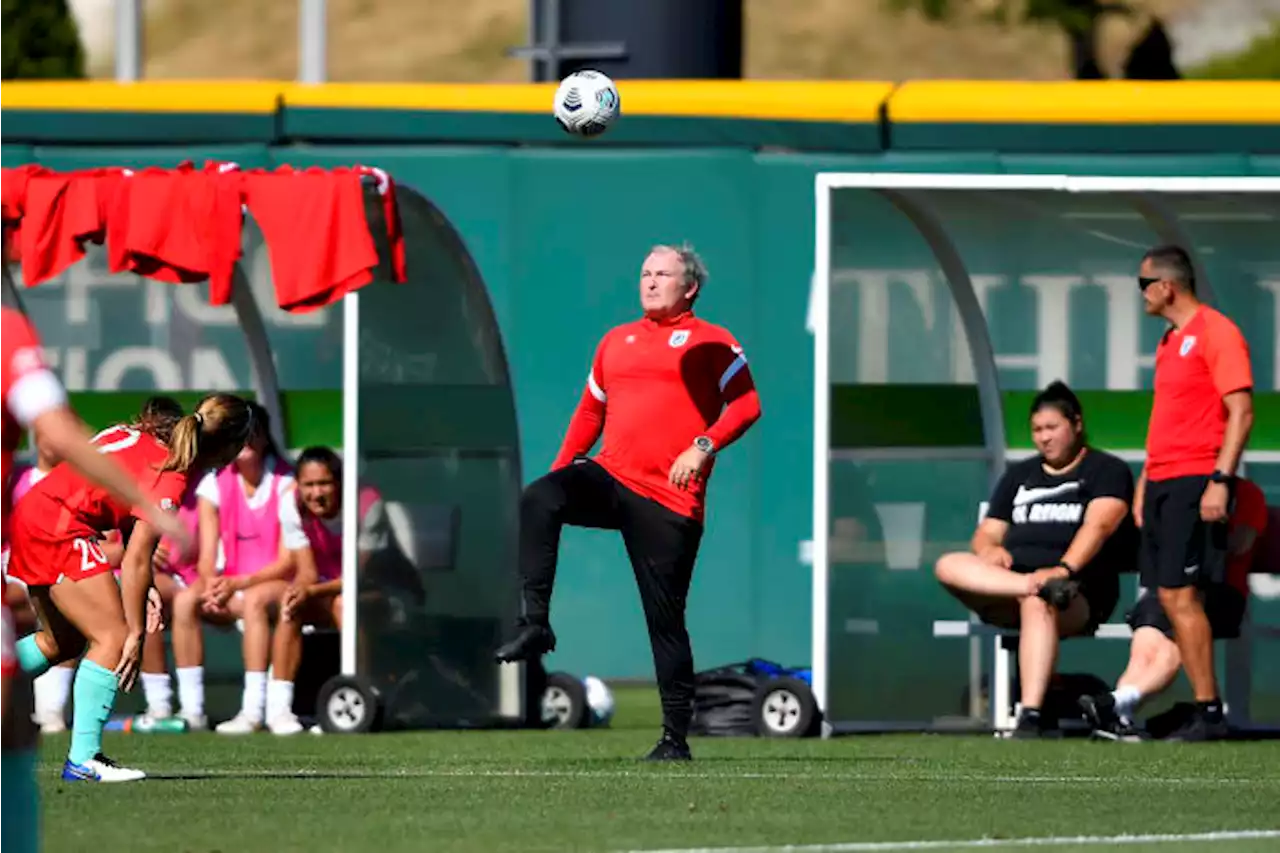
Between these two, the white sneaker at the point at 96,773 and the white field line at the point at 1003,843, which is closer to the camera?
the white field line at the point at 1003,843

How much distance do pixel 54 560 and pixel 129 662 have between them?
419 mm

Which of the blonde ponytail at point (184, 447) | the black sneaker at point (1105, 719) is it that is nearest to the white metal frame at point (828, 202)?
the black sneaker at point (1105, 719)

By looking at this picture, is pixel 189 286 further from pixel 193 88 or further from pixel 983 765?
pixel 983 765

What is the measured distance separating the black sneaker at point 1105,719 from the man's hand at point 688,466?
271 cm

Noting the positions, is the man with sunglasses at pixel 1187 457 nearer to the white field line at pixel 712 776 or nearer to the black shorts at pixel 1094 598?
the black shorts at pixel 1094 598

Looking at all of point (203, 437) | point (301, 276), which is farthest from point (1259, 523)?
point (203, 437)

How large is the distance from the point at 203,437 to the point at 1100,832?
3.10 m

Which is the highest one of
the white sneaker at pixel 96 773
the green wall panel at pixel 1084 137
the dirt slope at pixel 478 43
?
the dirt slope at pixel 478 43

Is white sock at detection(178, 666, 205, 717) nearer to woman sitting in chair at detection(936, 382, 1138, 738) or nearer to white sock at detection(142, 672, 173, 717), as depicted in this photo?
white sock at detection(142, 672, 173, 717)

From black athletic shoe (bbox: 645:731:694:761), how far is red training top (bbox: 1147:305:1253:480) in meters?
2.76

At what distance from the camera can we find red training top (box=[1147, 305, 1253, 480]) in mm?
12094

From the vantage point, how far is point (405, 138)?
14.5 meters

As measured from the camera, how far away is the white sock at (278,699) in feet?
→ 42.3

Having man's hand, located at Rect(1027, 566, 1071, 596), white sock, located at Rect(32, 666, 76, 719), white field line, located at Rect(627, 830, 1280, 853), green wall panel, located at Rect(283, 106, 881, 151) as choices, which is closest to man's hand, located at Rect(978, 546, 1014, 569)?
man's hand, located at Rect(1027, 566, 1071, 596)
